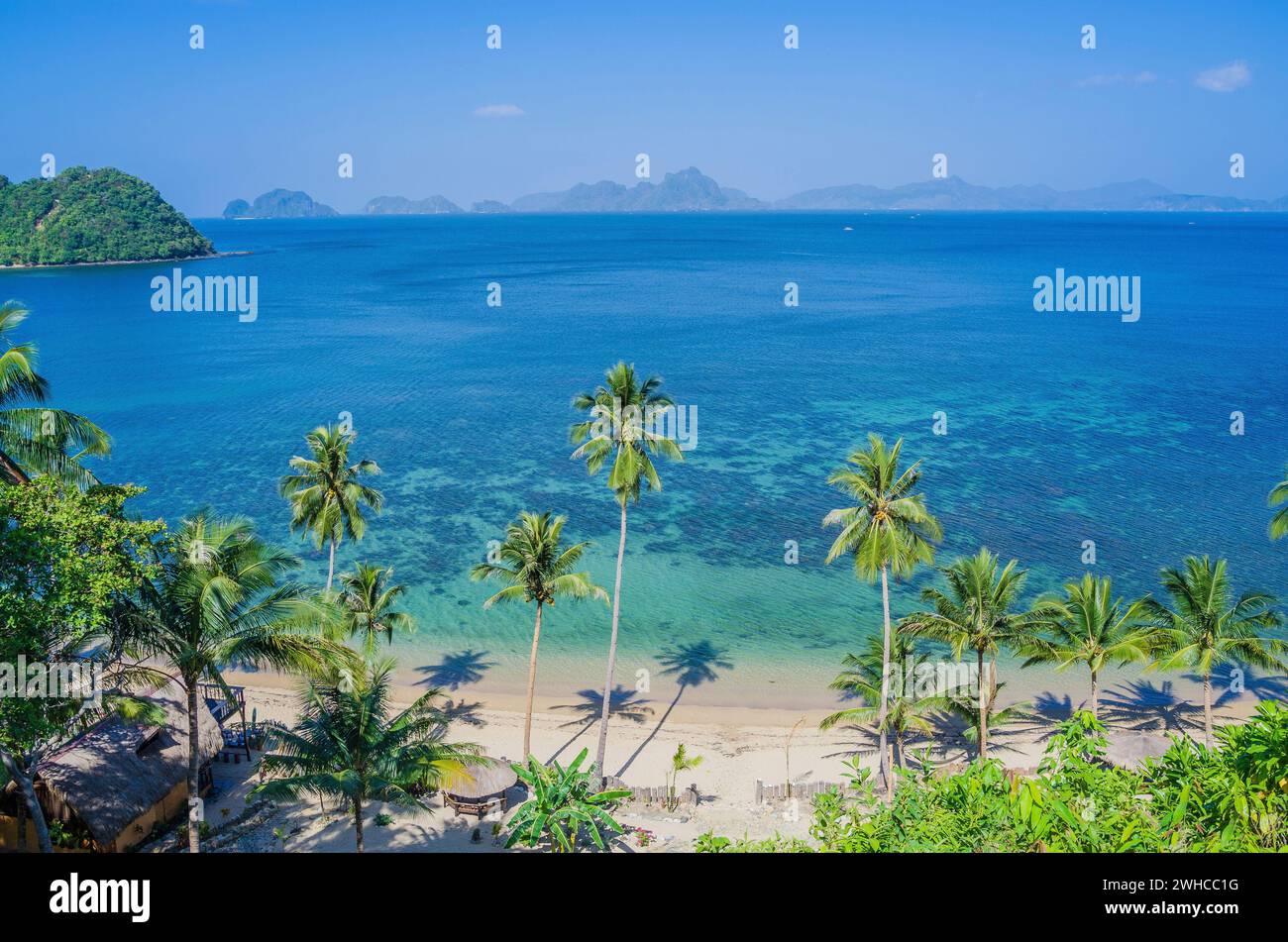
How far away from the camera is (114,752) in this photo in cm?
2661

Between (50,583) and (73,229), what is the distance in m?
207

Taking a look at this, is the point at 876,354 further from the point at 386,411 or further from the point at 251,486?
the point at 251,486

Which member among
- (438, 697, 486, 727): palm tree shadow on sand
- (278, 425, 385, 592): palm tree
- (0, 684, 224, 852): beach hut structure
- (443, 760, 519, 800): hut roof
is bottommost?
(438, 697, 486, 727): palm tree shadow on sand

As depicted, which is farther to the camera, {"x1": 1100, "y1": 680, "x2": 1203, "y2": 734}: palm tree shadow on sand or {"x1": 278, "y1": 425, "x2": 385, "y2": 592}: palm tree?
{"x1": 1100, "y1": 680, "x2": 1203, "y2": 734}: palm tree shadow on sand

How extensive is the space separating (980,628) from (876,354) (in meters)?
76.5

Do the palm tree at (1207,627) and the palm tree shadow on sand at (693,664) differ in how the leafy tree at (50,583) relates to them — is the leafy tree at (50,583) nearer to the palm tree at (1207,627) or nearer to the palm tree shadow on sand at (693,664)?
the palm tree shadow on sand at (693,664)

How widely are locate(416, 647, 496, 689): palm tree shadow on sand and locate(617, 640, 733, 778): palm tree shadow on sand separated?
836 centimetres

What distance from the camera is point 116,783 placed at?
25.9m

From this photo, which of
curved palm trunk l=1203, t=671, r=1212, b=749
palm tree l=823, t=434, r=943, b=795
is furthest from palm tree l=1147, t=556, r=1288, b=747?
palm tree l=823, t=434, r=943, b=795

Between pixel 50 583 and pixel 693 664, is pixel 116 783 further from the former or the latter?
pixel 693 664

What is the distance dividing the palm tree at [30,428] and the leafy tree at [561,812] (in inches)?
603

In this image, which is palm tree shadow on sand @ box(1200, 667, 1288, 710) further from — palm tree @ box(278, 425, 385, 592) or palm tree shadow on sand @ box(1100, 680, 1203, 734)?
palm tree @ box(278, 425, 385, 592)

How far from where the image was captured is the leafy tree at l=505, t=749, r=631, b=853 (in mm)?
24516
